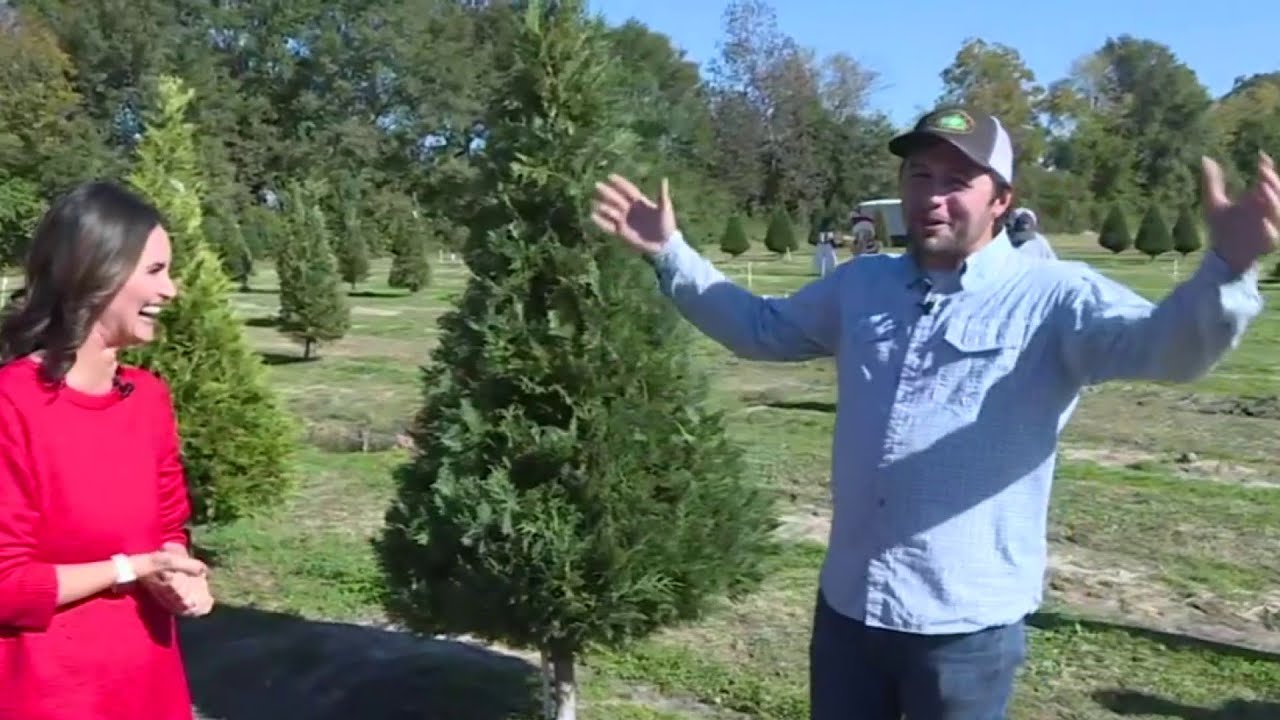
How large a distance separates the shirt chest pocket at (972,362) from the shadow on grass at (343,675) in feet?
11.6

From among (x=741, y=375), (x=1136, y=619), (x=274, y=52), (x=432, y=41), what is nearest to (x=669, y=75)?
(x=432, y=41)

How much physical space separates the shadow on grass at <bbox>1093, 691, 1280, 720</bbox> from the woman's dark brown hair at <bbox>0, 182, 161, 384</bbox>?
439cm

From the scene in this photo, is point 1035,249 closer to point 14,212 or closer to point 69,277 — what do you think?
point 69,277

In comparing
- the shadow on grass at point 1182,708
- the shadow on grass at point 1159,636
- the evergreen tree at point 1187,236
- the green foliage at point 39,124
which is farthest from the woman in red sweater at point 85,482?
the evergreen tree at point 1187,236

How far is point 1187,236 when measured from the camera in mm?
43688

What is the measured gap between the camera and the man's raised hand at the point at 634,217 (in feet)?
9.83

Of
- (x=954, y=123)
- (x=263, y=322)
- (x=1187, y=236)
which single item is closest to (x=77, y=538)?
(x=954, y=123)

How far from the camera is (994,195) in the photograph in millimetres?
2531

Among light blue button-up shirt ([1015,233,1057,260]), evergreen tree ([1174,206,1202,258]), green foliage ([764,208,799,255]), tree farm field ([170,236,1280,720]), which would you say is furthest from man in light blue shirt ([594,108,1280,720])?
green foliage ([764,208,799,255])

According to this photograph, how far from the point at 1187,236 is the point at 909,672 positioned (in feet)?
146

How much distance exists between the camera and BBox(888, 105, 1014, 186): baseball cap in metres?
2.46

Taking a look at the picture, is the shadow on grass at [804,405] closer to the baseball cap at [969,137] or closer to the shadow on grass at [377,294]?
the baseball cap at [969,137]

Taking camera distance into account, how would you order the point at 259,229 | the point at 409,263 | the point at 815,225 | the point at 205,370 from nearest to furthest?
1. the point at 205,370
2. the point at 409,263
3. the point at 259,229
4. the point at 815,225

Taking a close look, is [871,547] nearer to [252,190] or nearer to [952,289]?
[952,289]
